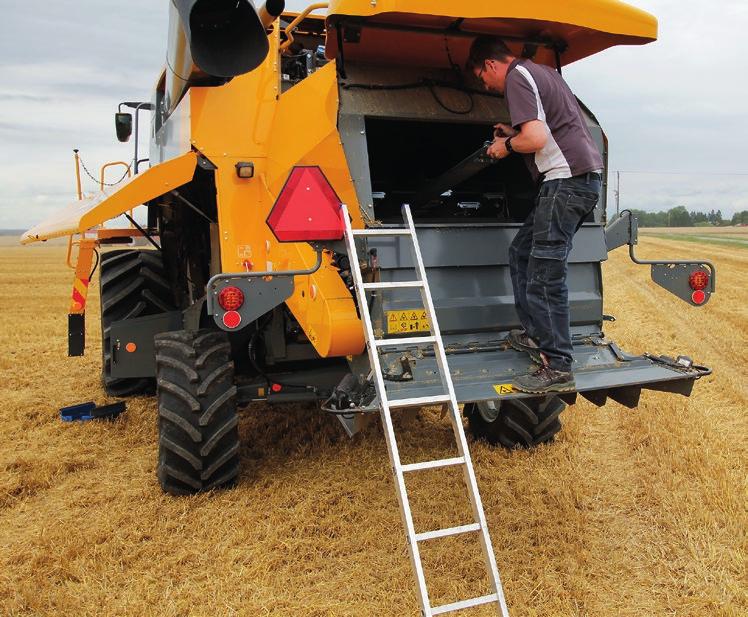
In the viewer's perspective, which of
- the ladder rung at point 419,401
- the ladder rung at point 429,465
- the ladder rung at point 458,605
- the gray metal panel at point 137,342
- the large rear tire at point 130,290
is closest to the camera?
the ladder rung at point 458,605

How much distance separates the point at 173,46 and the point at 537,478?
3210 millimetres

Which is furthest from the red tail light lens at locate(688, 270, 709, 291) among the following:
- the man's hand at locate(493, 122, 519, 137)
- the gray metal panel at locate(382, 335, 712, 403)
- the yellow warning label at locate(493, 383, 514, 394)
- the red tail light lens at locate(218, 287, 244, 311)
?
the red tail light lens at locate(218, 287, 244, 311)

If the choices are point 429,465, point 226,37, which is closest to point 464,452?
point 429,465

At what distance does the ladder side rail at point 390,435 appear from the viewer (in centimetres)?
242

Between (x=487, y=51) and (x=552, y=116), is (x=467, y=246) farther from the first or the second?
(x=487, y=51)

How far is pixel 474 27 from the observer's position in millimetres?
3504

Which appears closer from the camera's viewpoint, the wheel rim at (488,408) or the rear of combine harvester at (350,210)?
the rear of combine harvester at (350,210)

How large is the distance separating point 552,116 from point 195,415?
93.9 inches

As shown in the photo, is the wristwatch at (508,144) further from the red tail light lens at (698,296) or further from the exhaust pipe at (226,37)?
the red tail light lens at (698,296)

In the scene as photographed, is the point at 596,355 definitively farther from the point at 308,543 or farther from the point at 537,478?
the point at 308,543

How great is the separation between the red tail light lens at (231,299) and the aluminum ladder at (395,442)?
21.8 inches

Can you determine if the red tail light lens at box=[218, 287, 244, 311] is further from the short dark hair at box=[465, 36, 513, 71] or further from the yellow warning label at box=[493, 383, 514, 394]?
the short dark hair at box=[465, 36, 513, 71]

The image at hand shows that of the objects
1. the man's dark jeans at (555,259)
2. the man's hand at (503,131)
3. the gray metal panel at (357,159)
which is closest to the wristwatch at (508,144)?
the man's hand at (503,131)

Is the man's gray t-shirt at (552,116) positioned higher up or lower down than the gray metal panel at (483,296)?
higher up
